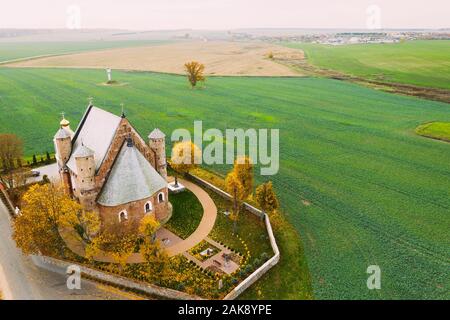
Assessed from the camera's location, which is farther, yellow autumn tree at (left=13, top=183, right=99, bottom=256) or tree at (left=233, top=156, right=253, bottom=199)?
tree at (left=233, top=156, right=253, bottom=199)

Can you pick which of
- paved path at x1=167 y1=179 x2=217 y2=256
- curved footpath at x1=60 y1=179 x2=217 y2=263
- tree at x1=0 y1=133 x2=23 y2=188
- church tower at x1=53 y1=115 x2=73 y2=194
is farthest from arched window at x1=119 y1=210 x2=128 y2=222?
tree at x1=0 y1=133 x2=23 y2=188

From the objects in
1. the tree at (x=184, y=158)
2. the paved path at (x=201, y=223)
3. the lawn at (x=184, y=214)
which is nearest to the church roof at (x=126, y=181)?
the lawn at (x=184, y=214)

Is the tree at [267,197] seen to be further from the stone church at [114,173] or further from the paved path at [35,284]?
the paved path at [35,284]

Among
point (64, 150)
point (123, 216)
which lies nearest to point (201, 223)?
point (123, 216)

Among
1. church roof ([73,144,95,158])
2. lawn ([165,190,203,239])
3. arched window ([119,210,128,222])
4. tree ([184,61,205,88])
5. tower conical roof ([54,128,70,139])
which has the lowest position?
lawn ([165,190,203,239])

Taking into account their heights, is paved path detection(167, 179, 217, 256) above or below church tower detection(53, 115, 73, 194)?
below

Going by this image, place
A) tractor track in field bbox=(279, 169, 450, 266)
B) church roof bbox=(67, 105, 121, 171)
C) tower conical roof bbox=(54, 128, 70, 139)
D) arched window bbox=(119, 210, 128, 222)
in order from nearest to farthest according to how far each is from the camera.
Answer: tractor track in field bbox=(279, 169, 450, 266)
church roof bbox=(67, 105, 121, 171)
arched window bbox=(119, 210, 128, 222)
tower conical roof bbox=(54, 128, 70, 139)

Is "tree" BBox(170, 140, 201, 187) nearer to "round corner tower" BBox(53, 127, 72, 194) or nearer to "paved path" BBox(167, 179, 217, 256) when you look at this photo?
"paved path" BBox(167, 179, 217, 256)
